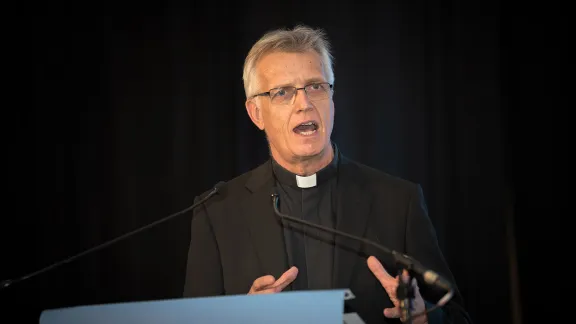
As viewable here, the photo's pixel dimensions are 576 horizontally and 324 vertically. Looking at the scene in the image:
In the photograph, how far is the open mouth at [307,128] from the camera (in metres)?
2.44

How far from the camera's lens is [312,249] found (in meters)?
2.42

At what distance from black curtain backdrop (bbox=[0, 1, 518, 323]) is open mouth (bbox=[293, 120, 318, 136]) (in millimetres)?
250

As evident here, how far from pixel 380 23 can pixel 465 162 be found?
2.53ft

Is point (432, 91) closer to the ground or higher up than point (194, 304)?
higher up

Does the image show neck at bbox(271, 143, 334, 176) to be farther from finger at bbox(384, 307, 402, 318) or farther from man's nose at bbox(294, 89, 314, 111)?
finger at bbox(384, 307, 402, 318)

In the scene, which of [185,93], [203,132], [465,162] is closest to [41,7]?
[185,93]

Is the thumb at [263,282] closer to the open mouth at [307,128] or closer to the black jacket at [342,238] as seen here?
the black jacket at [342,238]

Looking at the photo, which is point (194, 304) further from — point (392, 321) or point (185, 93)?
point (185, 93)

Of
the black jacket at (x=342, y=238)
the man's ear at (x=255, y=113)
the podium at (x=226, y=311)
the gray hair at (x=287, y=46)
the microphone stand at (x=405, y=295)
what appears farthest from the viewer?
the man's ear at (x=255, y=113)

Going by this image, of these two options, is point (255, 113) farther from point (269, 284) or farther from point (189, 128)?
point (269, 284)

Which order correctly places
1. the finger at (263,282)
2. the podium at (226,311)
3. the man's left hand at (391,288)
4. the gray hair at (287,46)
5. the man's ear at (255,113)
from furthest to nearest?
the man's ear at (255,113) < the gray hair at (287,46) < the finger at (263,282) < the man's left hand at (391,288) < the podium at (226,311)

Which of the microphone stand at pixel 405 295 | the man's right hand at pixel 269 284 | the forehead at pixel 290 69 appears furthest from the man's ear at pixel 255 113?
the microphone stand at pixel 405 295

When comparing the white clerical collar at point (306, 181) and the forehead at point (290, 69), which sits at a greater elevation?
the forehead at point (290, 69)

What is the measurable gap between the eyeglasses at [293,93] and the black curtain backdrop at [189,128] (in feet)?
0.70
